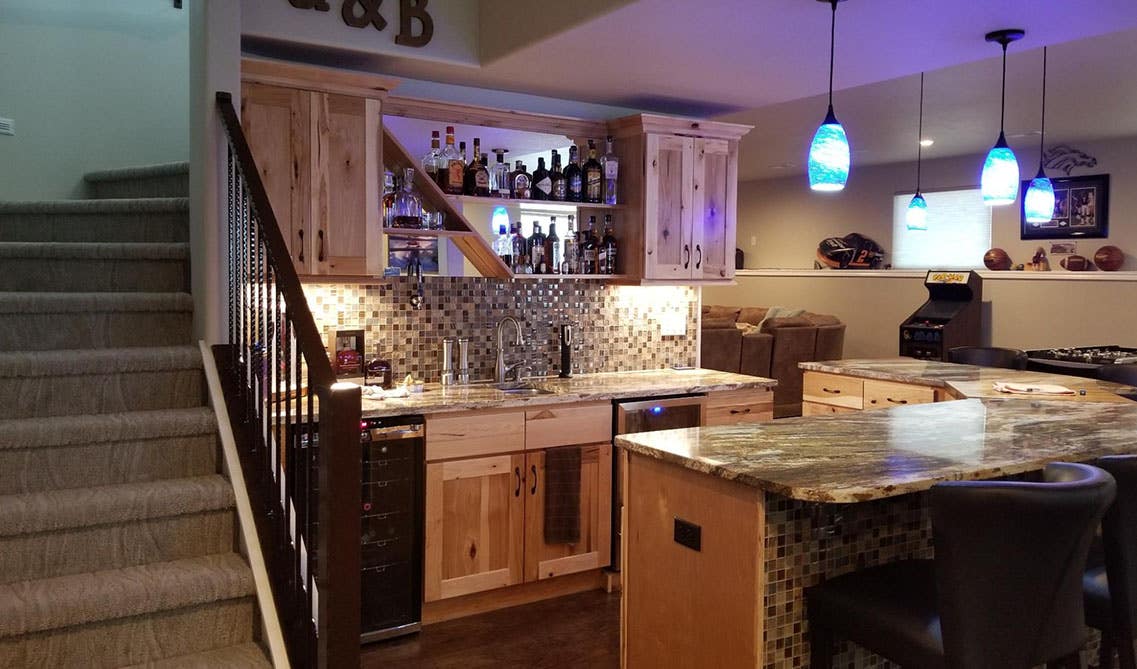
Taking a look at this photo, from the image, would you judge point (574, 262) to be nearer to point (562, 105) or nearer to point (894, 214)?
point (562, 105)

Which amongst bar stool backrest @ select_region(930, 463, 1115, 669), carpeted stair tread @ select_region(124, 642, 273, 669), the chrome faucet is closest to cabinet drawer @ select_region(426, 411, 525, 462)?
the chrome faucet

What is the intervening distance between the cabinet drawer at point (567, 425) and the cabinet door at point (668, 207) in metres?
0.88

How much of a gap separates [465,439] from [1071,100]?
18.2ft

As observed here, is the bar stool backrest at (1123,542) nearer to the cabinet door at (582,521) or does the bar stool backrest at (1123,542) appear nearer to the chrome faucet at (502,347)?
the cabinet door at (582,521)

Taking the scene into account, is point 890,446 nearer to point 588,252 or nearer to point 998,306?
point 588,252

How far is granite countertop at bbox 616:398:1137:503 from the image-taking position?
217 centimetres

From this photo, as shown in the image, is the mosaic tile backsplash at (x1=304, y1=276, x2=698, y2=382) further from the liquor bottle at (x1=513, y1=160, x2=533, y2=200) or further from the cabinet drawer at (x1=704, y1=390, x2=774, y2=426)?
the cabinet drawer at (x1=704, y1=390, x2=774, y2=426)

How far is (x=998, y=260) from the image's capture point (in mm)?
9664

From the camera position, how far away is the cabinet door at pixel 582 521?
3953 millimetres

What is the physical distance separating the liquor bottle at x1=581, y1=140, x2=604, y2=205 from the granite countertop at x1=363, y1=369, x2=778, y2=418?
0.93m

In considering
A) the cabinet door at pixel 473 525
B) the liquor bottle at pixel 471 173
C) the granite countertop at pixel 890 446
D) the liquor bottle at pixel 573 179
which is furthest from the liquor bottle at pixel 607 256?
the granite countertop at pixel 890 446

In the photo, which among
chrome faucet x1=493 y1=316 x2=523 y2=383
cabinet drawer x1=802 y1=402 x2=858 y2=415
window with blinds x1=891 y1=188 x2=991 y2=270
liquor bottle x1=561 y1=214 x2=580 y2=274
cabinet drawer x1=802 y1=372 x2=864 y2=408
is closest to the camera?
chrome faucet x1=493 y1=316 x2=523 y2=383

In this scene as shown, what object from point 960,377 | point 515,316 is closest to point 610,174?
point 515,316

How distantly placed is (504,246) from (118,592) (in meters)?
2.56
